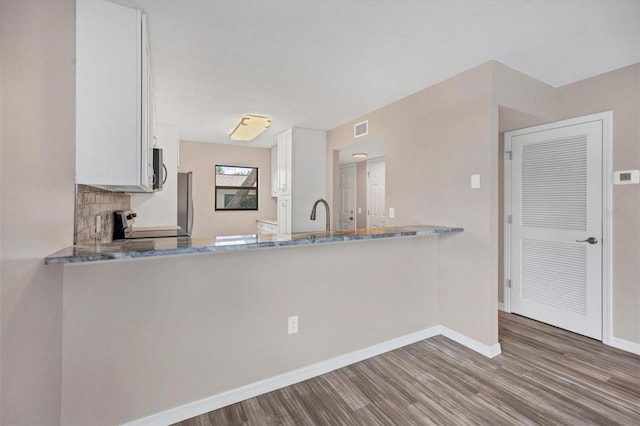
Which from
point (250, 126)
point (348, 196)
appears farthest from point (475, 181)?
point (348, 196)

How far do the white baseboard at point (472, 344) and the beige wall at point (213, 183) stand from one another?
13.9 ft

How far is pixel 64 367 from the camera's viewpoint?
58.2 inches

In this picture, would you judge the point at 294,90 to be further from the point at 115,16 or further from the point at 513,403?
the point at 513,403

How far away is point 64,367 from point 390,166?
321 centimetres

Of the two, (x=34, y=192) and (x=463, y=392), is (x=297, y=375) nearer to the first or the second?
(x=463, y=392)

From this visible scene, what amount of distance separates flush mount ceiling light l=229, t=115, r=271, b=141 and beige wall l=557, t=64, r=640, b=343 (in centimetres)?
352

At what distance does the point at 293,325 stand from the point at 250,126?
2954 mm

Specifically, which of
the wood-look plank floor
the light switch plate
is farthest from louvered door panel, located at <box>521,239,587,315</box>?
the light switch plate

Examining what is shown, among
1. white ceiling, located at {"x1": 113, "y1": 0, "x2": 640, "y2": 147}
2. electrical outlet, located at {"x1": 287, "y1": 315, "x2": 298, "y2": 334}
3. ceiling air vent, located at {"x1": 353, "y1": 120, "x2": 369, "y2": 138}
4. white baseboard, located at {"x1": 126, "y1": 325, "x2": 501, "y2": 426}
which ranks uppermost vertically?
white ceiling, located at {"x1": 113, "y1": 0, "x2": 640, "y2": 147}

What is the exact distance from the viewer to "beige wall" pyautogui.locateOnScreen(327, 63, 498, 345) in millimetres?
2510

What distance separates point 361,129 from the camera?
13.4 feet

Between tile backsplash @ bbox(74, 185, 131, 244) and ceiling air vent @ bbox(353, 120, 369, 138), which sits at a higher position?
ceiling air vent @ bbox(353, 120, 369, 138)

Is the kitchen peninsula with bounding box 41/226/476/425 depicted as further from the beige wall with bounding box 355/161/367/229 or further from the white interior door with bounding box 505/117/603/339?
the beige wall with bounding box 355/161/367/229

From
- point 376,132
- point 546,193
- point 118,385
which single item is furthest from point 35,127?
point 546,193
